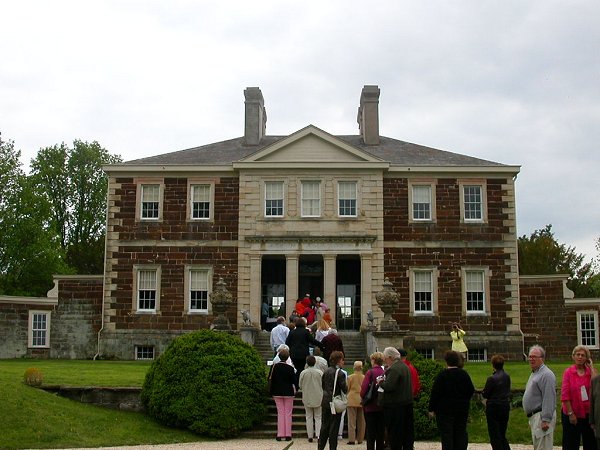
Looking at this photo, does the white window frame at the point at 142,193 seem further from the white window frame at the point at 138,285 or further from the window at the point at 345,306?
the window at the point at 345,306

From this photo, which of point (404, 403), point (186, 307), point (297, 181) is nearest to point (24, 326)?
point (186, 307)

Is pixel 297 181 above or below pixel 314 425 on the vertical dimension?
above

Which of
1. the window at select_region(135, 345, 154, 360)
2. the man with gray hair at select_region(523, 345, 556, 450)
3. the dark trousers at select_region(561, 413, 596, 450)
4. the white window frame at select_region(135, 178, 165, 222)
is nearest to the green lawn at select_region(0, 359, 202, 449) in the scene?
the man with gray hair at select_region(523, 345, 556, 450)

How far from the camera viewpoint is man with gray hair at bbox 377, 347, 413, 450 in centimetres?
1273

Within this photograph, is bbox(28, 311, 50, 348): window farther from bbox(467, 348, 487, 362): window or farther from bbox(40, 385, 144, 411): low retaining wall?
bbox(467, 348, 487, 362): window

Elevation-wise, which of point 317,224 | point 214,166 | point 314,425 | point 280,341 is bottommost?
point 314,425

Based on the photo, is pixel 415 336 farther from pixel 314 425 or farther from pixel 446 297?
pixel 314 425

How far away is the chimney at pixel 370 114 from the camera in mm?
36406

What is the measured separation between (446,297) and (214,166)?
1034cm

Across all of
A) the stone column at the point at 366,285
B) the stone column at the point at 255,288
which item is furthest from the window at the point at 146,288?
the stone column at the point at 366,285

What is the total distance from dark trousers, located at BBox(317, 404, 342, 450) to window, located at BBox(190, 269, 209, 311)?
62.5ft

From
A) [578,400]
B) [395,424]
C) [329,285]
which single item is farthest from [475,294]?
[578,400]

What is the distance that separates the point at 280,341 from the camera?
22250 mm

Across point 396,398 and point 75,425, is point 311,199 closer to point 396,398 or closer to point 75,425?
point 75,425
